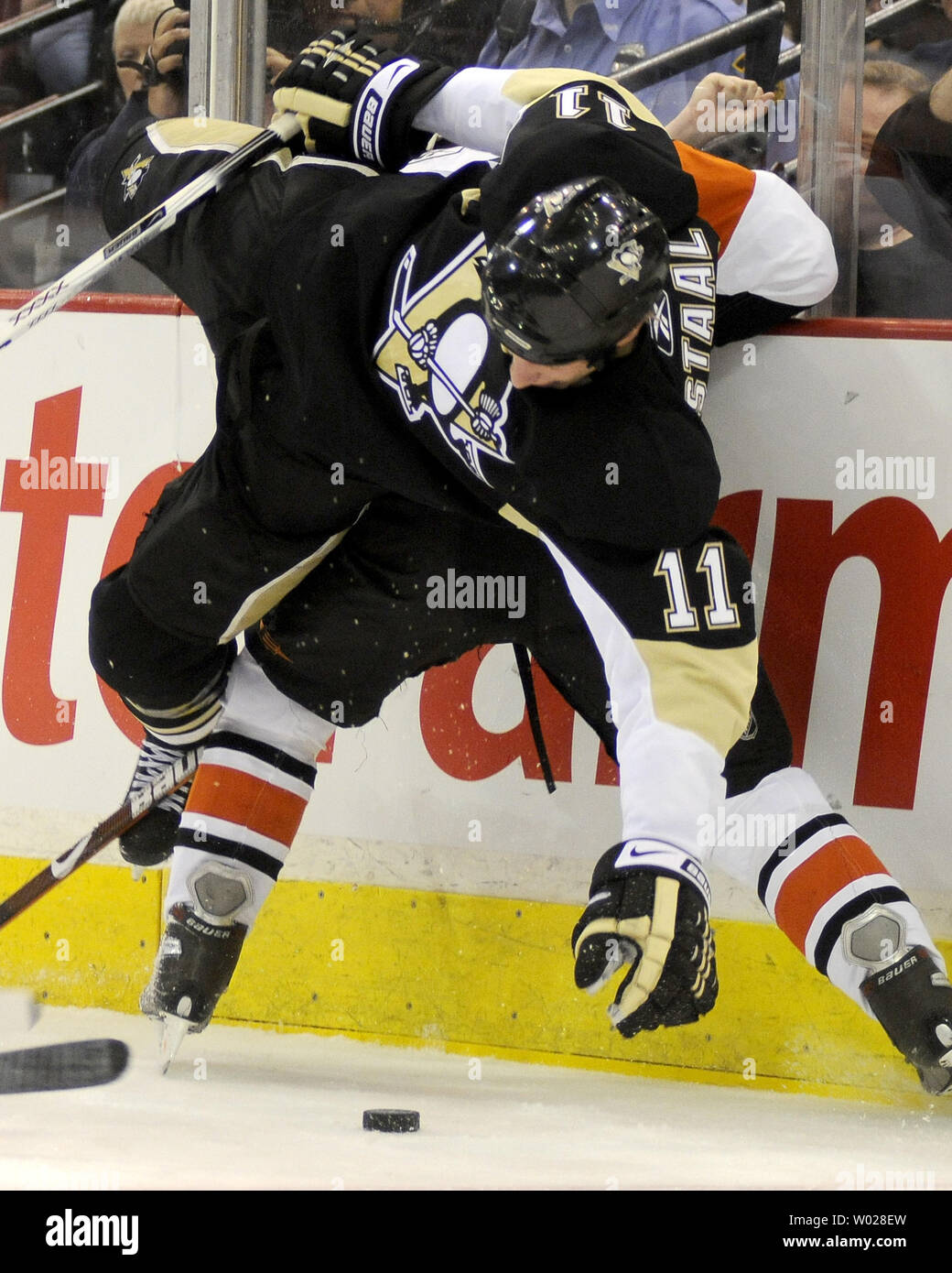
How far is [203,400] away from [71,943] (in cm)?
98

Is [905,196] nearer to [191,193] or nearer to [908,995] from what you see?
[191,193]

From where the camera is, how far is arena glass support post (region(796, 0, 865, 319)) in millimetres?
2348

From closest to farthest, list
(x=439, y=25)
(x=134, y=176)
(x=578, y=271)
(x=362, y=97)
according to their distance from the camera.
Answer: (x=578, y=271)
(x=362, y=97)
(x=134, y=176)
(x=439, y=25)

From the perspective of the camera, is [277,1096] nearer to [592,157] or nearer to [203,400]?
[203,400]

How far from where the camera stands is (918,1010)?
1960mm

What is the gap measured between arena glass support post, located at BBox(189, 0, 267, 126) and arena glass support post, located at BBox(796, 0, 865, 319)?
912 mm

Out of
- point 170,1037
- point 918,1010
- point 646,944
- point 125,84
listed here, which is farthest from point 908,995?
point 125,84

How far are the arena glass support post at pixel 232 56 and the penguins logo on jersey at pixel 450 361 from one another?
1.02 metres

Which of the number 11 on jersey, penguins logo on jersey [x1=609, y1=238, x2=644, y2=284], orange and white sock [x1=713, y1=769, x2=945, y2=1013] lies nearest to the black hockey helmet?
penguins logo on jersey [x1=609, y1=238, x2=644, y2=284]

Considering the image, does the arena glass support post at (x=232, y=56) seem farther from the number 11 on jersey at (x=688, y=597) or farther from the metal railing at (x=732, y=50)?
the number 11 on jersey at (x=688, y=597)

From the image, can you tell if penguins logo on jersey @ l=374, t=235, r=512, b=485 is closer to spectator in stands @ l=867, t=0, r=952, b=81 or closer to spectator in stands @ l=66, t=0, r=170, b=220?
spectator in stands @ l=867, t=0, r=952, b=81

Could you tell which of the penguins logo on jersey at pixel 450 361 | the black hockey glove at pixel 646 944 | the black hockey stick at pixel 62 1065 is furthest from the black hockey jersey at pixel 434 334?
the black hockey stick at pixel 62 1065

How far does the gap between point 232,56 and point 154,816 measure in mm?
1281

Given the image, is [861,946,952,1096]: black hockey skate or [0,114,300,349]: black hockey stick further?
[0,114,300,349]: black hockey stick
